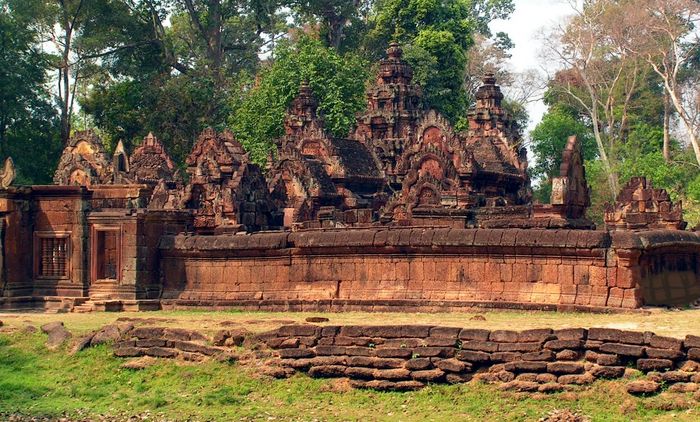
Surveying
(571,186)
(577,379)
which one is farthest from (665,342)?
(571,186)

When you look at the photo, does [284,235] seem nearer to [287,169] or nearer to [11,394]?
[11,394]

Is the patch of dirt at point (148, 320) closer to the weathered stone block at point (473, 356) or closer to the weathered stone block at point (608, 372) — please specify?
the weathered stone block at point (473, 356)

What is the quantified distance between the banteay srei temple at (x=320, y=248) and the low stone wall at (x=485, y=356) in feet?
11.6

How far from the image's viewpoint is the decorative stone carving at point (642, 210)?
94.8 ft

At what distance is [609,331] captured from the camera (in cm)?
1515

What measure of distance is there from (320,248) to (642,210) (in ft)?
36.2

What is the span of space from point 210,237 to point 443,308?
17.3ft

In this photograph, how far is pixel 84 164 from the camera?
33156 millimetres

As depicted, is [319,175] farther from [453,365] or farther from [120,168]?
[453,365]

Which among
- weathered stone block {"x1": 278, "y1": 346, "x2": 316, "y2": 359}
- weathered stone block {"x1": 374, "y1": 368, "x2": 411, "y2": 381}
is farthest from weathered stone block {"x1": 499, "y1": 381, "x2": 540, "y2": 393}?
weathered stone block {"x1": 278, "y1": 346, "x2": 316, "y2": 359}

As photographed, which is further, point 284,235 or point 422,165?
point 422,165

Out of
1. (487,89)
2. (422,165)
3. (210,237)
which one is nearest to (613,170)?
(487,89)

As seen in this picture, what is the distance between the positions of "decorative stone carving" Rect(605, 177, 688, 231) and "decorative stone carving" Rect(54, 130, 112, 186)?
1171 centimetres

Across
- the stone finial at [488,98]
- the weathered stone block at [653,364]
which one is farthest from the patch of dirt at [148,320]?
the stone finial at [488,98]
